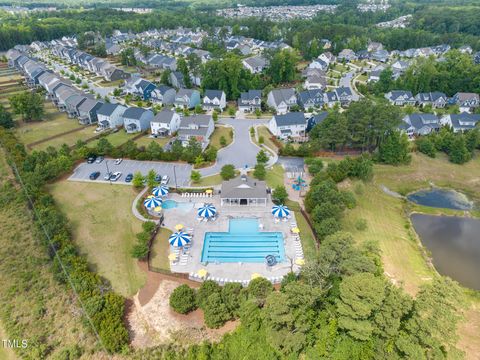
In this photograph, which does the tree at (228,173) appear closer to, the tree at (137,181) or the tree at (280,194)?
the tree at (280,194)

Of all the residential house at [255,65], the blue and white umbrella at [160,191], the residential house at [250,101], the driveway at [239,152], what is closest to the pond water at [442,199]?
the driveway at [239,152]

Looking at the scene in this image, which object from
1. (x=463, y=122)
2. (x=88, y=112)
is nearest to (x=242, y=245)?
(x=88, y=112)

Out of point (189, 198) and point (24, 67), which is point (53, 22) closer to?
point (24, 67)

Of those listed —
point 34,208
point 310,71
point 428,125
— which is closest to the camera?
point 34,208

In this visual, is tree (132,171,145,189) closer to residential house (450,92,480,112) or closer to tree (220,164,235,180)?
tree (220,164,235,180)

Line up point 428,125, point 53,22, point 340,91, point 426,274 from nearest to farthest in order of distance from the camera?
point 426,274 → point 428,125 → point 340,91 → point 53,22

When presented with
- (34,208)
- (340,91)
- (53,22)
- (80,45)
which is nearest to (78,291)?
(34,208)
